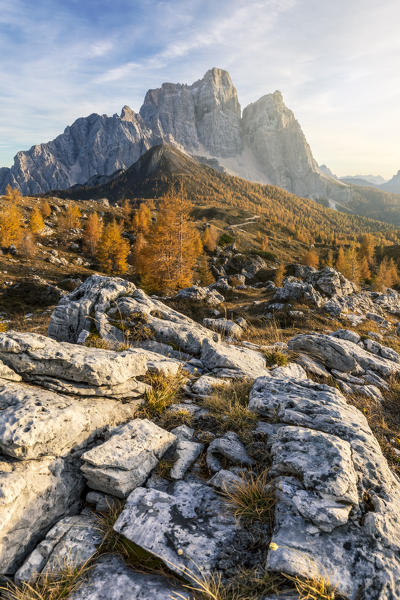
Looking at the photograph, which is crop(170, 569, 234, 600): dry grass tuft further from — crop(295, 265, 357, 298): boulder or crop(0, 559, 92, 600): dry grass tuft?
crop(295, 265, 357, 298): boulder

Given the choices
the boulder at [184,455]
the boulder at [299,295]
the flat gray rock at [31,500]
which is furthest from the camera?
the boulder at [299,295]

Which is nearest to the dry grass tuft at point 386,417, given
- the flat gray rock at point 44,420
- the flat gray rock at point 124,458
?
the flat gray rock at point 124,458

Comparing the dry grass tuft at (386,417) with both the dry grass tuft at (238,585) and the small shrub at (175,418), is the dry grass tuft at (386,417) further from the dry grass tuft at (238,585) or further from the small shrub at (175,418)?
the small shrub at (175,418)

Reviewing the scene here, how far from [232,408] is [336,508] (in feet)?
9.33

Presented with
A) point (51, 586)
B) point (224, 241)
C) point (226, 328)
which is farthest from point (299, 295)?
point (224, 241)

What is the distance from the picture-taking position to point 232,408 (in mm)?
6312

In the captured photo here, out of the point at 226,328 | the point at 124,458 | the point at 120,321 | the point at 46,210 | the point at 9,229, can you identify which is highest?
the point at 46,210

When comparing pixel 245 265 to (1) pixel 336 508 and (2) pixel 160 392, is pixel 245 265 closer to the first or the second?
(2) pixel 160 392

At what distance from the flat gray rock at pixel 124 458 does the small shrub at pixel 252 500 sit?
146 cm

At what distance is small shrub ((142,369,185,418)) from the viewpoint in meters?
6.52

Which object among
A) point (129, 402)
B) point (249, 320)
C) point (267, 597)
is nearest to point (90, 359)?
point (129, 402)

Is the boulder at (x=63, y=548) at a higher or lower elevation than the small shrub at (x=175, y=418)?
higher

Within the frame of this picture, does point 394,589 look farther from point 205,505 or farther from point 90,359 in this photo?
point 90,359

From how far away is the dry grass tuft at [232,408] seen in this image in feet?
19.3
